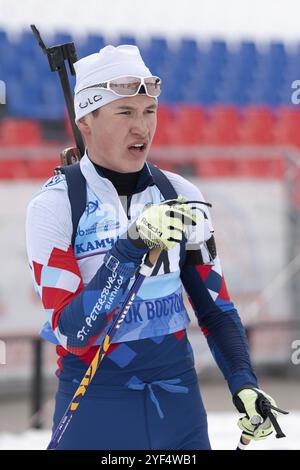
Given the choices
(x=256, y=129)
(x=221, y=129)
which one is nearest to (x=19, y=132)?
(x=221, y=129)

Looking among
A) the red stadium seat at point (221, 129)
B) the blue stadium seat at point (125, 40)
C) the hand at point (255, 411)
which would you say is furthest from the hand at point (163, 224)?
the blue stadium seat at point (125, 40)

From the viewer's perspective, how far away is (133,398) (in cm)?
265

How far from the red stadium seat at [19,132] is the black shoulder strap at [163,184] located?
607cm

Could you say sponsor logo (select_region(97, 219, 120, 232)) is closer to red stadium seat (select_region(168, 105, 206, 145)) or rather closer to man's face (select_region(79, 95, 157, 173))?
man's face (select_region(79, 95, 157, 173))

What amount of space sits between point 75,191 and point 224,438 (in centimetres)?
295

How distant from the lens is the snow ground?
499 centimetres

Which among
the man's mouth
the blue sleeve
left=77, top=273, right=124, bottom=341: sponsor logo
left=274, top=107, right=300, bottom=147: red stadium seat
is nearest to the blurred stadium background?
left=274, top=107, right=300, bottom=147: red stadium seat

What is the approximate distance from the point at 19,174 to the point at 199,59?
4.48 meters

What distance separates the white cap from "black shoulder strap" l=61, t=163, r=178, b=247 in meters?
0.20

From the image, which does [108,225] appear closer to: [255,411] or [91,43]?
[255,411]

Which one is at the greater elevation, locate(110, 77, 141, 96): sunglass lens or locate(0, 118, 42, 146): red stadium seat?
locate(110, 77, 141, 96): sunglass lens

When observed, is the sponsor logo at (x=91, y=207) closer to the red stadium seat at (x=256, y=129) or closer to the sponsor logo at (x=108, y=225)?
the sponsor logo at (x=108, y=225)

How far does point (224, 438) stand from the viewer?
17.1 feet
